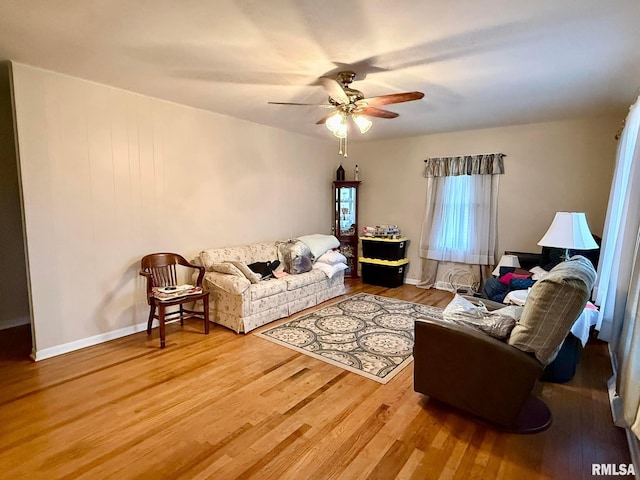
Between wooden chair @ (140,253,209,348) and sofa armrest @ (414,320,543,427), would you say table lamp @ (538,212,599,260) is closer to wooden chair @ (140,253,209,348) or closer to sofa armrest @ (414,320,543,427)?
sofa armrest @ (414,320,543,427)

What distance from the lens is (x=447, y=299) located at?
4.95m

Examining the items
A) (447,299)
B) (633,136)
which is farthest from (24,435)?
(633,136)

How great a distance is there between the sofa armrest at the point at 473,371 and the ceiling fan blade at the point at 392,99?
64.4 inches

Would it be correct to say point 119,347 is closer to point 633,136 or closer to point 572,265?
point 572,265

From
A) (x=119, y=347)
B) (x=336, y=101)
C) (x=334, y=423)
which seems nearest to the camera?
(x=334, y=423)

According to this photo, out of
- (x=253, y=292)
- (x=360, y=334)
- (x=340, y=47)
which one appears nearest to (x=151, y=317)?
(x=253, y=292)

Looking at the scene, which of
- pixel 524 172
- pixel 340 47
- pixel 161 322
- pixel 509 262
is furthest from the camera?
pixel 524 172

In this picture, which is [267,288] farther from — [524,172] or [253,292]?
[524,172]

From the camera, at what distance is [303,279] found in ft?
14.3

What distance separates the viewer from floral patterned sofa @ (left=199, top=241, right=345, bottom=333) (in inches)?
145

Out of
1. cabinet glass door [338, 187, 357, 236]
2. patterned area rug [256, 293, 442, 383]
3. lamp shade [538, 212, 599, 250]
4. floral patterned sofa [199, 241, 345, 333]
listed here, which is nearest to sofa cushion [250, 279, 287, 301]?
floral patterned sofa [199, 241, 345, 333]

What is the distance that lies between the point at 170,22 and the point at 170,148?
1977 millimetres

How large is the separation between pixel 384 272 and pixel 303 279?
1.78 m

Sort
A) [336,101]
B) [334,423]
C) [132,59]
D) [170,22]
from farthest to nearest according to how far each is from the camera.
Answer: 1. [336,101]
2. [132,59]
3. [334,423]
4. [170,22]
